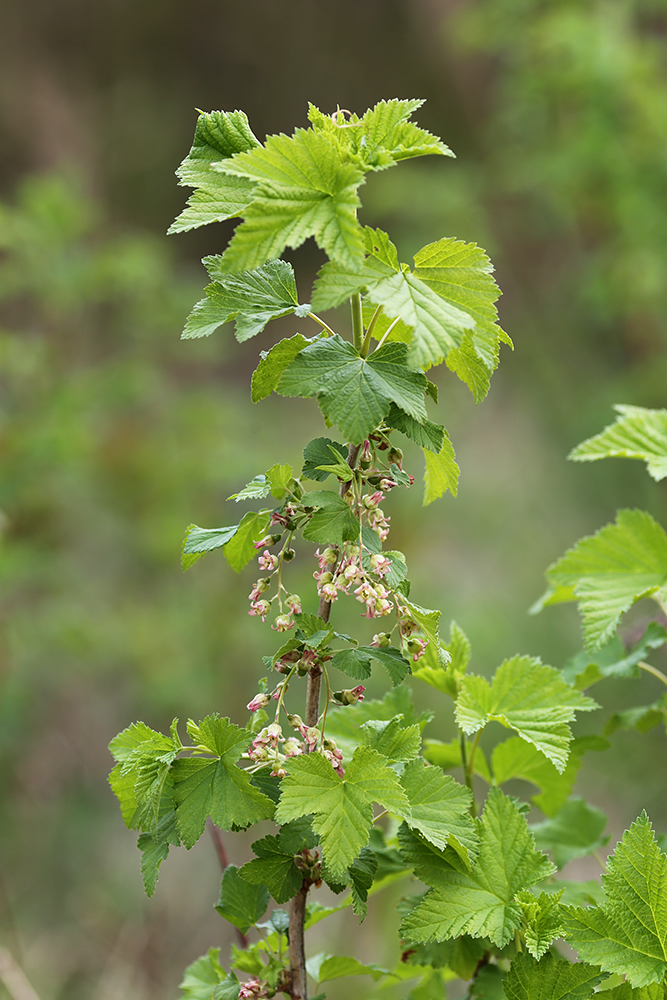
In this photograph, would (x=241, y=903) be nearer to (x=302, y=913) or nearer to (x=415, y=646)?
(x=302, y=913)

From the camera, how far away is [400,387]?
0.38 m

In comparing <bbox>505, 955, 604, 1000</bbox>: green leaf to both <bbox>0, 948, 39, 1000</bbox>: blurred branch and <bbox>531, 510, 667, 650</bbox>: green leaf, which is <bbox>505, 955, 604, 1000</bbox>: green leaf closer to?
<bbox>531, 510, 667, 650</bbox>: green leaf

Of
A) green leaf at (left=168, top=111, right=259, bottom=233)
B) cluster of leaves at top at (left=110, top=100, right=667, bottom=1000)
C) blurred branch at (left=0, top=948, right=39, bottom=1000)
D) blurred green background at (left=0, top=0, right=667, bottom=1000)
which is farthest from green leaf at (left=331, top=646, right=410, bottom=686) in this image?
blurred green background at (left=0, top=0, right=667, bottom=1000)

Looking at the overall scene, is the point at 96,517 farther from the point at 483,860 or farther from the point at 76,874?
the point at 483,860

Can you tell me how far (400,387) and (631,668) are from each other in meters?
0.30

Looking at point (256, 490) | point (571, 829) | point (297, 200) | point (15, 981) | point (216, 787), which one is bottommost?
point (15, 981)

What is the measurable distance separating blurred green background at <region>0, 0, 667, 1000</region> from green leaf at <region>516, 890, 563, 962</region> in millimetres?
815

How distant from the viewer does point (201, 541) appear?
424 mm

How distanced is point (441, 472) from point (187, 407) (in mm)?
1711

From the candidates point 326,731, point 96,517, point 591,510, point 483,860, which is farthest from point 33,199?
point 591,510

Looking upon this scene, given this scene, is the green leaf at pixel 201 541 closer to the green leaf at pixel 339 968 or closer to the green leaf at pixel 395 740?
the green leaf at pixel 395 740

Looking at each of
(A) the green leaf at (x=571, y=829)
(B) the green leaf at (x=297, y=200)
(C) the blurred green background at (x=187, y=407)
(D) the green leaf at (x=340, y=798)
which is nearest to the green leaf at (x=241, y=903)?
(D) the green leaf at (x=340, y=798)

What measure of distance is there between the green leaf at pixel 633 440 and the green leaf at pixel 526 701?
17 cm

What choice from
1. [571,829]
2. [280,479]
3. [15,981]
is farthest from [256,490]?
[15,981]
